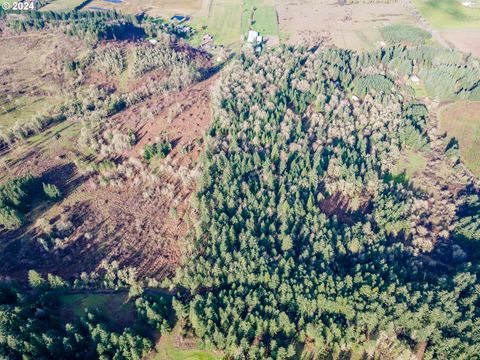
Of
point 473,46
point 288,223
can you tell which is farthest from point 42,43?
point 473,46

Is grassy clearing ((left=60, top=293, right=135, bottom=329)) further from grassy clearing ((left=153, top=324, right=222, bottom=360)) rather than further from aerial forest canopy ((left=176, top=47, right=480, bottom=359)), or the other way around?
aerial forest canopy ((left=176, top=47, right=480, bottom=359))

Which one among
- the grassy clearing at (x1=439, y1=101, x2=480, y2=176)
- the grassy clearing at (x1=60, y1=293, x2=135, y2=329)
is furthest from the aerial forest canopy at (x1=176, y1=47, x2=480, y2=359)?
the grassy clearing at (x1=60, y1=293, x2=135, y2=329)

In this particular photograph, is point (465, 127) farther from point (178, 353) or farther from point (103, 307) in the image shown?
point (103, 307)

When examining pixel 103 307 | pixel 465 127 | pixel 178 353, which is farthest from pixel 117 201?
pixel 465 127

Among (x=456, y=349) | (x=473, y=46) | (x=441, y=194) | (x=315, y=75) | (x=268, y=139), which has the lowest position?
(x=456, y=349)

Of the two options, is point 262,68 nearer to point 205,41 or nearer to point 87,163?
point 205,41

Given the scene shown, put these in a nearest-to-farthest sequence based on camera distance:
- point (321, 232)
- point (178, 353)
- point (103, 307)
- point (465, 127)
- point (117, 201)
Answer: point (178, 353)
point (103, 307)
point (321, 232)
point (117, 201)
point (465, 127)

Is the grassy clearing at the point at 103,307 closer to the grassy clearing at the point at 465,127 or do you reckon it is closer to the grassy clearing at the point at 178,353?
the grassy clearing at the point at 178,353
